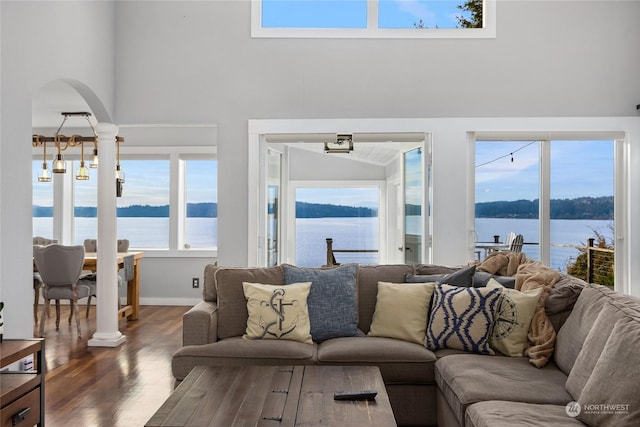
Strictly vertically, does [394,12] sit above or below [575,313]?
above

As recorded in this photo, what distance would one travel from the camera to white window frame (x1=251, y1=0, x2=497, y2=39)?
4992 millimetres

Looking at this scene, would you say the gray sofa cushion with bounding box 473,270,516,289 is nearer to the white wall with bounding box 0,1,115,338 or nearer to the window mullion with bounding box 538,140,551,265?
the window mullion with bounding box 538,140,551,265

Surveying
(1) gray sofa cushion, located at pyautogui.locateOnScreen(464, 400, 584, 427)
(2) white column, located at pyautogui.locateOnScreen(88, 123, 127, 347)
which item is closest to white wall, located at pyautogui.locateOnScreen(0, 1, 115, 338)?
(2) white column, located at pyautogui.locateOnScreen(88, 123, 127, 347)

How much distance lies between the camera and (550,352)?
2934 mm

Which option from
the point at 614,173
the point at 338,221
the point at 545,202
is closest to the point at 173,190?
the point at 338,221

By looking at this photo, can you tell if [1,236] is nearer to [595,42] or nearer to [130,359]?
[130,359]

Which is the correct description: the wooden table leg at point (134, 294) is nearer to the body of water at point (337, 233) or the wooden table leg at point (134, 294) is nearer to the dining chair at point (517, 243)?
the body of water at point (337, 233)

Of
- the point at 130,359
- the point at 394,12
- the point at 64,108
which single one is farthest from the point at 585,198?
the point at 64,108

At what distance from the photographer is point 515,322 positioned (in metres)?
3.10

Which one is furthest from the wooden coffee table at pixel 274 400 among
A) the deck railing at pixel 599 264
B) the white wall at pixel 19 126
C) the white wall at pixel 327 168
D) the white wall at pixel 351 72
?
the white wall at pixel 327 168

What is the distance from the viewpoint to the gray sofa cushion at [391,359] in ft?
10.3

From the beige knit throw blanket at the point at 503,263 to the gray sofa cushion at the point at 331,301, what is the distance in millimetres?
916

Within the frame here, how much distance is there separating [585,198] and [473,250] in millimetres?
1183

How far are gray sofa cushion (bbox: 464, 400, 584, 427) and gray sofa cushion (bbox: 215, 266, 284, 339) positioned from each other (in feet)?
5.62
